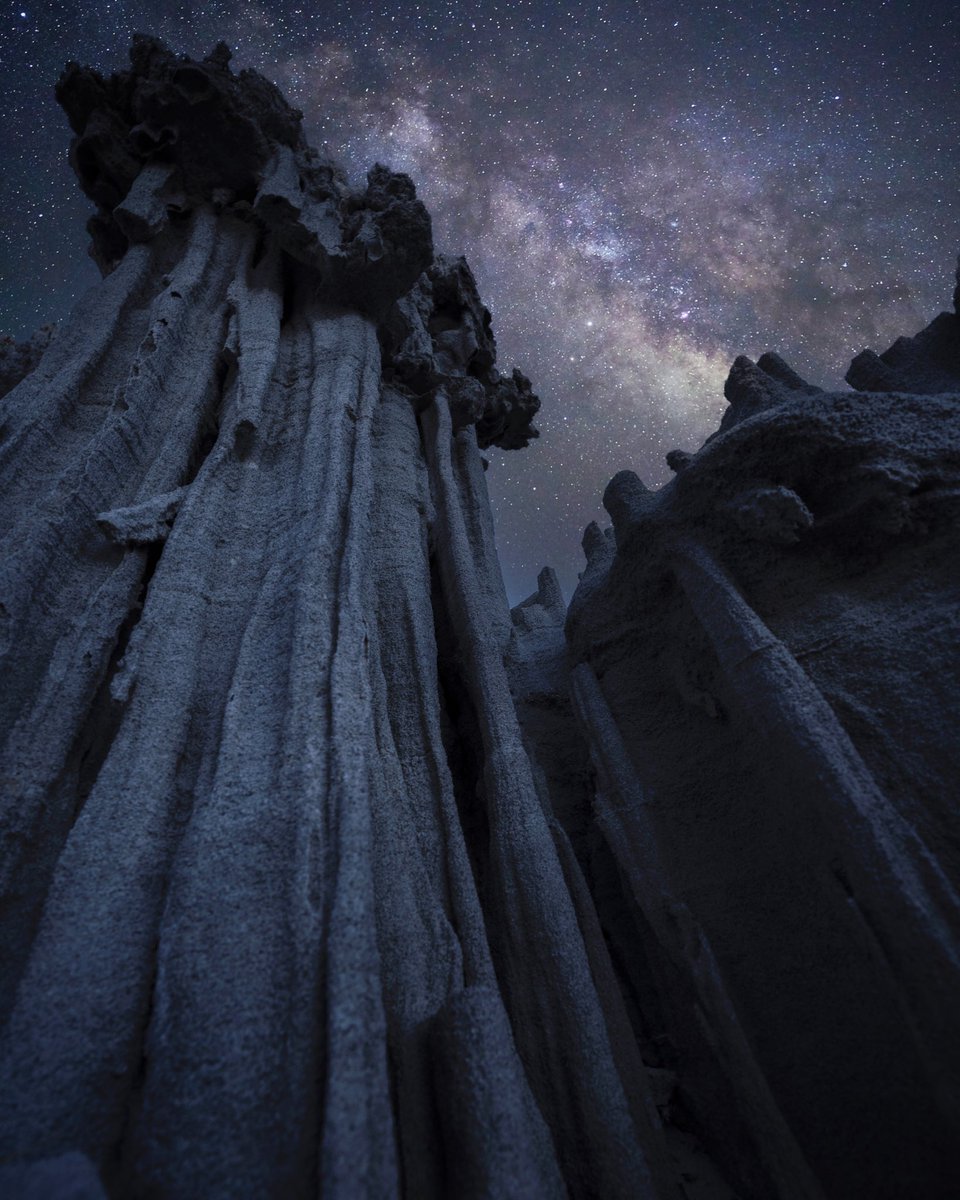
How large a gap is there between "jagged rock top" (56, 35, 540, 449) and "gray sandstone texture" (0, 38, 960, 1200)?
28cm

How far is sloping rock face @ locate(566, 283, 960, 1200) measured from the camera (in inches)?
85.1

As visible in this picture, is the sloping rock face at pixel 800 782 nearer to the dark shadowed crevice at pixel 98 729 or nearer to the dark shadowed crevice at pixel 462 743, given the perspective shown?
the dark shadowed crevice at pixel 462 743

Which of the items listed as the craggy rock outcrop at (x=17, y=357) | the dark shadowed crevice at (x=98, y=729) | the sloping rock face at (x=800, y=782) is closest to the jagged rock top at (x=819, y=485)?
the sloping rock face at (x=800, y=782)

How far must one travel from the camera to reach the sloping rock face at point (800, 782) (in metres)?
2.16

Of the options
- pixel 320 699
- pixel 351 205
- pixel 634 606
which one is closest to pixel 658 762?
pixel 634 606

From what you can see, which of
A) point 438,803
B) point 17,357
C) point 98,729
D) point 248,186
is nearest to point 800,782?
point 438,803

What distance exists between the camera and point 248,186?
621 cm

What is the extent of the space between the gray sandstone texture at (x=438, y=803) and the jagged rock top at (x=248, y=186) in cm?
28

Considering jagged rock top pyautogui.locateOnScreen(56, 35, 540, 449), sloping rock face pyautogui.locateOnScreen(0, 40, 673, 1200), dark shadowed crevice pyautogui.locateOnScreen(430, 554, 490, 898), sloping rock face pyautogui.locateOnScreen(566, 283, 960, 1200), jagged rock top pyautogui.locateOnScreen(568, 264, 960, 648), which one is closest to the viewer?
sloping rock face pyautogui.locateOnScreen(0, 40, 673, 1200)

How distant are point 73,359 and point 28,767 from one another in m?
3.54

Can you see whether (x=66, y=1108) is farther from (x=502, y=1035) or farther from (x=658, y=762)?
(x=658, y=762)

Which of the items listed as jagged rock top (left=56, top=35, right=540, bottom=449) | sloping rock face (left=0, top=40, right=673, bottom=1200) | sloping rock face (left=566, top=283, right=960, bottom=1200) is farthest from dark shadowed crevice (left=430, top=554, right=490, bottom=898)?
jagged rock top (left=56, top=35, right=540, bottom=449)

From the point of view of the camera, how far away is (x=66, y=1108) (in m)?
1.58

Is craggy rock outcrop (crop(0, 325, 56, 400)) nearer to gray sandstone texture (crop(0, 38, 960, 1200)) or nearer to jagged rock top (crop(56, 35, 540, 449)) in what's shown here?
jagged rock top (crop(56, 35, 540, 449))
